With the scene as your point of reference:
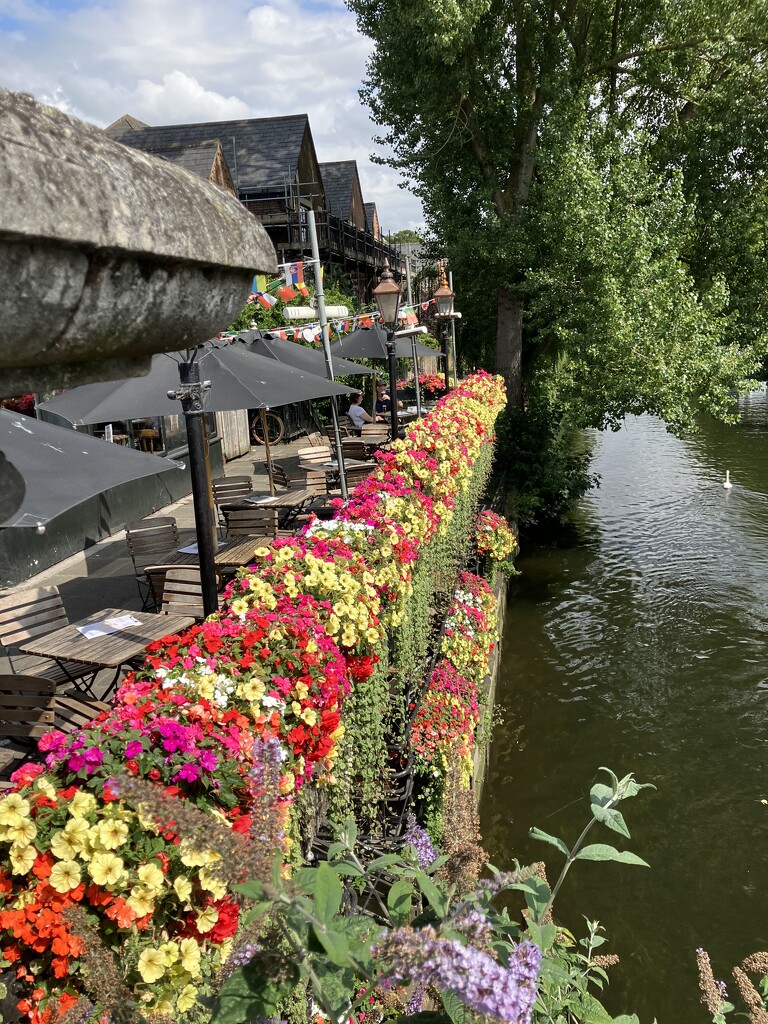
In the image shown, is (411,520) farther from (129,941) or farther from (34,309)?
(34,309)

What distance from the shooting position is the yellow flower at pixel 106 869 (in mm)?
1881

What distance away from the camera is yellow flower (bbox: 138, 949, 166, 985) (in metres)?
1.89

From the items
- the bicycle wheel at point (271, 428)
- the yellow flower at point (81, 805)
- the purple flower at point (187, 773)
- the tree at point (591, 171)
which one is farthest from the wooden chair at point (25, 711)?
the bicycle wheel at point (271, 428)

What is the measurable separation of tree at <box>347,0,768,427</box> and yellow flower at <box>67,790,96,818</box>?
11655 mm

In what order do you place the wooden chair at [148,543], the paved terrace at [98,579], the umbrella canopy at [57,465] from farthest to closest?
the wooden chair at [148,543], the paved terrace at [98,579], the umbrella canopy at [57,465]

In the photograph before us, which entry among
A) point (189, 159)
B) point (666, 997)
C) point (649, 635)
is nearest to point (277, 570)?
point (666, 997)

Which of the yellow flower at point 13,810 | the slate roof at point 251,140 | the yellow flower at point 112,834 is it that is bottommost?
the yellow flower at point 112,834

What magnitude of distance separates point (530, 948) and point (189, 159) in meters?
25.7

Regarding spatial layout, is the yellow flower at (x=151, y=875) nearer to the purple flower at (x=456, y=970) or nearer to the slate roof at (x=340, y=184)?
the purple flower at (x=456, y=970)

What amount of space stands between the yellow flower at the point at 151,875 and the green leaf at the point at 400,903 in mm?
619

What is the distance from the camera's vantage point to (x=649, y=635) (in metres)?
11.2

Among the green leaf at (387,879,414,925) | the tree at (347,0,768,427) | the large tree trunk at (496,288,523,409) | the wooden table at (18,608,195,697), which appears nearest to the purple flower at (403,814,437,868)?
the green leaf at (387,879,414,925)

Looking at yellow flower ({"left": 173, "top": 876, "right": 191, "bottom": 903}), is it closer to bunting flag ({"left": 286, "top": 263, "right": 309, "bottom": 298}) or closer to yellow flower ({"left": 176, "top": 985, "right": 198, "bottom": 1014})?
yellow flower ({"left": 176, "top": 985, "right": 198, "bottom": 1014})

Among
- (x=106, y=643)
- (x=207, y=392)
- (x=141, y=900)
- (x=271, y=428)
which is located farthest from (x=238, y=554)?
(x=271, y=428)
